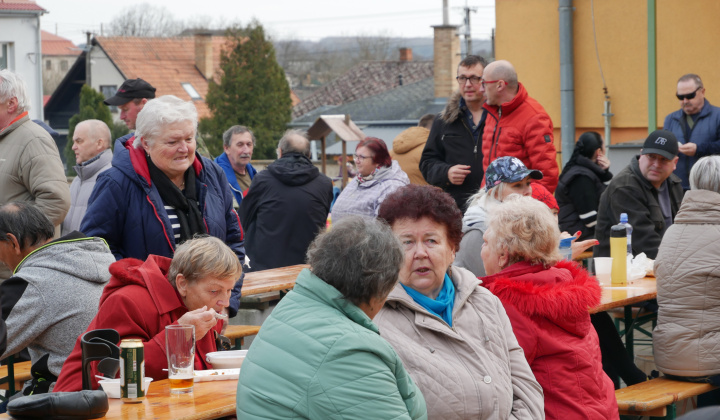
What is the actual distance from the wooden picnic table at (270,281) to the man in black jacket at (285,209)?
15.6 inches

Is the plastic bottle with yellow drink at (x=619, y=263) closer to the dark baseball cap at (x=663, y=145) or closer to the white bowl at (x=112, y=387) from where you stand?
the dark baseball cap at (x=663, y=145)

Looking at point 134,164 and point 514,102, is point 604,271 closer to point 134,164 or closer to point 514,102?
point 514,102

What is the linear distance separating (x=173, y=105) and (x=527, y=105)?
292cm

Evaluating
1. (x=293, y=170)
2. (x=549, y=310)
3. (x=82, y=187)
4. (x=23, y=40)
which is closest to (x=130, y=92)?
(x=82, y=187)

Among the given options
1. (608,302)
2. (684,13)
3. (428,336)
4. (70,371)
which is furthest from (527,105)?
(684,13)

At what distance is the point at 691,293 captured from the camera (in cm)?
484

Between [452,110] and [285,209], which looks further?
[285,209]

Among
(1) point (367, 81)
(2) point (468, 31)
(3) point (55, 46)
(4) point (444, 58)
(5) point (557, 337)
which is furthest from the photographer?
(3) point (55, 46)

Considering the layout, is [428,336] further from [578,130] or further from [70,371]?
[578,130]

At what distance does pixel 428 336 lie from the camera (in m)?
3.15

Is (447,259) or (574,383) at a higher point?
(447,259)

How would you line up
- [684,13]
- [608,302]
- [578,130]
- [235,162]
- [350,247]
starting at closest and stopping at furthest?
1. [350,247]
2. [608,302]
3. [235,162]
4. [684,13]
5. [578,130]

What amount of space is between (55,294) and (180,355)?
1042 mm

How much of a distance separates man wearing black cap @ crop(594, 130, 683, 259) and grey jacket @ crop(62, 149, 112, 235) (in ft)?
11.3
